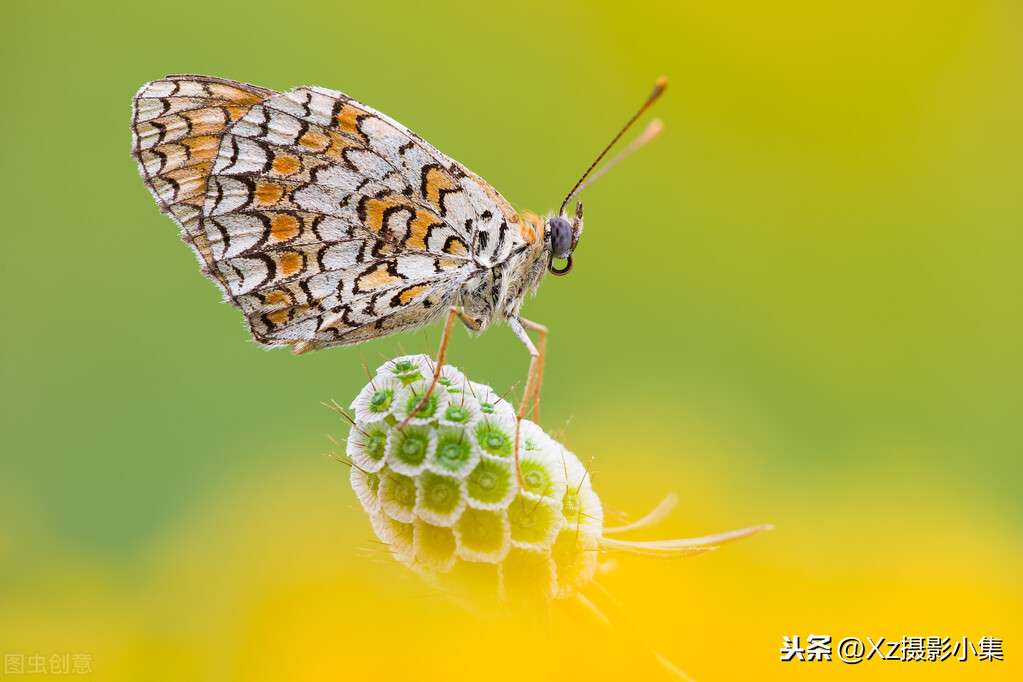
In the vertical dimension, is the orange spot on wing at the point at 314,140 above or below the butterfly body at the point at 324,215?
above

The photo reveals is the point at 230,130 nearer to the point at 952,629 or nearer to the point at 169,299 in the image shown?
the point at 169,299

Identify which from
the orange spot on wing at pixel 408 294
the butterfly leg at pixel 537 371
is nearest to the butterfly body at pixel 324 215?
the orange spot on wing at pixel 408 294

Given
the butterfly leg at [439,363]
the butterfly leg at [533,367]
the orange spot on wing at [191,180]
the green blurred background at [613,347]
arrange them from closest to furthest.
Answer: the butterfly leg at [439,363] → the butterfly leg at [533,367] → the orange spot on wing at [191,180] → the green blurred background at [613,347]

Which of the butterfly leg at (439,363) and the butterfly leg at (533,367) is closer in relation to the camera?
the butterfly leg at (439,363)

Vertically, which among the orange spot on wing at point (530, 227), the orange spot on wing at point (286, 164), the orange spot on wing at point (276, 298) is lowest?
the orange spot on wing at point (276, 298)

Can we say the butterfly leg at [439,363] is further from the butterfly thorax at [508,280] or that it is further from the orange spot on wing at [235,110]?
the orange spot on wing at [235,110]

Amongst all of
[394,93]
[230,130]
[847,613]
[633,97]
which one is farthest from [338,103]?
[633,97]

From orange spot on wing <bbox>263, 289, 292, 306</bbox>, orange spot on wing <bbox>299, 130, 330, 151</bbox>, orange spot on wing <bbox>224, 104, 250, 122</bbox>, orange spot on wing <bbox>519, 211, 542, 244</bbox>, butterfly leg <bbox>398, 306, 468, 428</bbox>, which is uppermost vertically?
orange spot on wing <bbox>224, 104, 250, 122</bbox>

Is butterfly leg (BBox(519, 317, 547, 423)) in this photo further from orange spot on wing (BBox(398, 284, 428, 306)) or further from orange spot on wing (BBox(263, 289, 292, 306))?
orange spot on wing (BBox(263, 289, 292, 306))

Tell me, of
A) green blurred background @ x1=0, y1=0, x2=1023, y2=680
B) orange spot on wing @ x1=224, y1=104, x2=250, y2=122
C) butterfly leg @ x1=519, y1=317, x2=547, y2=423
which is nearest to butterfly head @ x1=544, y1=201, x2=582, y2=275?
butterfly leg @ x1=519, y1=317, x2=547, y2=423

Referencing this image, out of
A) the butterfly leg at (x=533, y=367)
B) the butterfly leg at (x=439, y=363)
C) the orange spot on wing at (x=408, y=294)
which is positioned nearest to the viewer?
the butterfly leg at (x=439, y=363)
